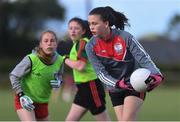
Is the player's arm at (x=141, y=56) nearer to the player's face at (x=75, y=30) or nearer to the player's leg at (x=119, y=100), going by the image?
the player's leg at (x=119, y=100)

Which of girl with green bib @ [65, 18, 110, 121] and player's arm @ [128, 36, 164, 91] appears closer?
player's arm @ [128, 36, 164, 91]

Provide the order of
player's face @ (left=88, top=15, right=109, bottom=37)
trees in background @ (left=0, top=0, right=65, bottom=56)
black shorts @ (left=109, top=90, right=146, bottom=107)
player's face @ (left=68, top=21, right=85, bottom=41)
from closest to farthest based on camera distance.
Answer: player's face @ (left=88, top=15, right=109, bottom=37) → black shorts @ (left=109, top=90, right=146, bottom=107) → player's face @ (left=68, top=21, right=85, bottom=41) → trees in background @ (left=0, top=0, right=65, bottom=56)

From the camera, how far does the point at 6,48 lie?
5684 centimetres

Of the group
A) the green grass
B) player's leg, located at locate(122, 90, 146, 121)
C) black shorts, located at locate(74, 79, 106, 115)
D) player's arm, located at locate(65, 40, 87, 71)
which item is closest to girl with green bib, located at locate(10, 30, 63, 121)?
player's arm, located at locate(65, 40, 87, 71)

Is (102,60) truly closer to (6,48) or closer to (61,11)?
(6,48)

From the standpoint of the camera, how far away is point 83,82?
10523 millimetres

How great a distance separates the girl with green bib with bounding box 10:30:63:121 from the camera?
8.95 metres

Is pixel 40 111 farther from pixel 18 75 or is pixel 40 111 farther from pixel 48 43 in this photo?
pixel 48 43

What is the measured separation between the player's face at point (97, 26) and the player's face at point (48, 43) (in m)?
0.99

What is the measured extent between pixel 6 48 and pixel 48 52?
48.3 metres

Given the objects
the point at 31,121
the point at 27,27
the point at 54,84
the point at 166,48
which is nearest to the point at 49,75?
the point at 54,84

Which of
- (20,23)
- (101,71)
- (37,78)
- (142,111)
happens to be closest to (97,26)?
(101,71)

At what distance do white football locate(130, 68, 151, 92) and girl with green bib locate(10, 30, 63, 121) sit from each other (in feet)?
5.16

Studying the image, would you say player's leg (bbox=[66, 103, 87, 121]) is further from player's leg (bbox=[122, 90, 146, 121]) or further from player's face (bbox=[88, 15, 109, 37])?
player's face (bbox=[88, 15, 109, 37])
